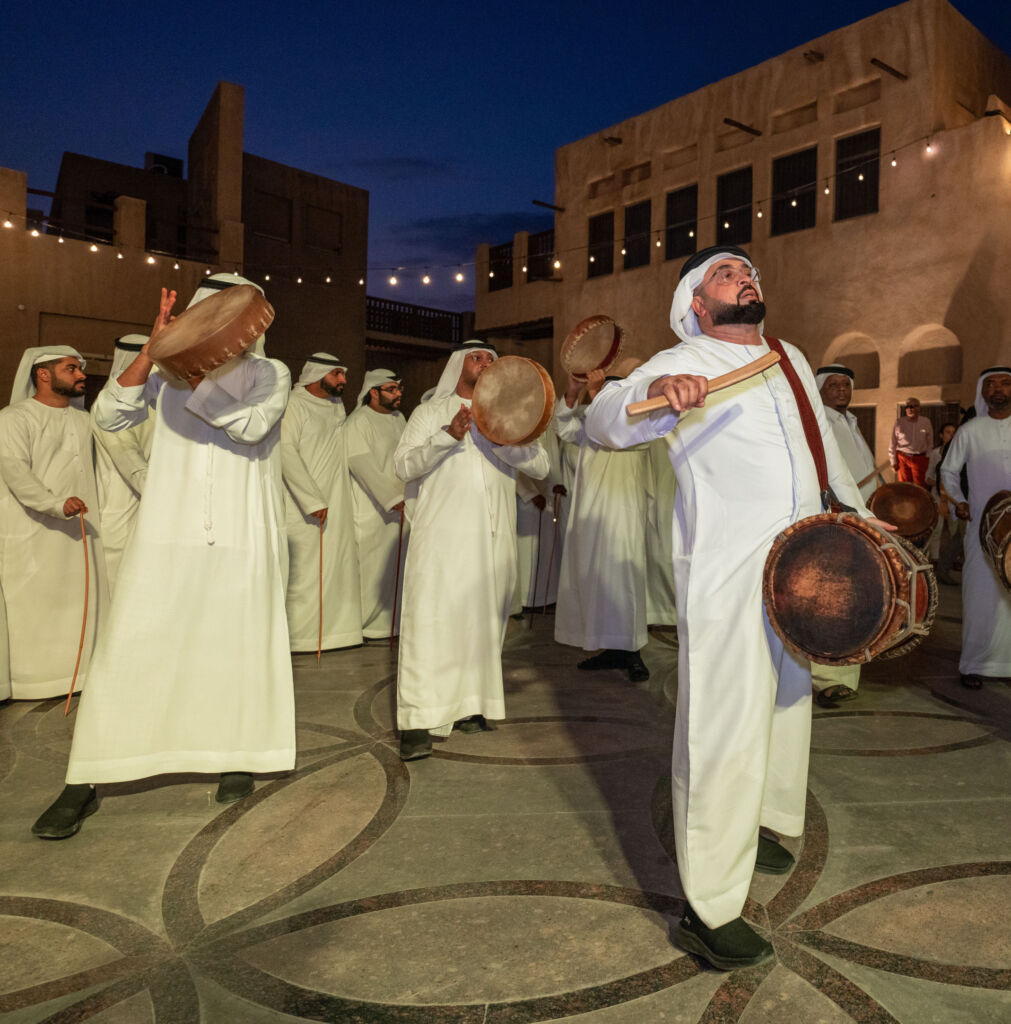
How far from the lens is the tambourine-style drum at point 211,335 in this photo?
8.79 feet

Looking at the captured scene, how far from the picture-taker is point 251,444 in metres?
3.07

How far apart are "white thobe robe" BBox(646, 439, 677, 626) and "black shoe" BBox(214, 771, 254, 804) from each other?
377 centimetres

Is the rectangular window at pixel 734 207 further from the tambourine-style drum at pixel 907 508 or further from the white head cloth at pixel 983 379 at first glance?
the tambourine-style drum at pixel 907 508

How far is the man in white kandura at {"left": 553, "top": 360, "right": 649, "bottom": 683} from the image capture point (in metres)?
5.05

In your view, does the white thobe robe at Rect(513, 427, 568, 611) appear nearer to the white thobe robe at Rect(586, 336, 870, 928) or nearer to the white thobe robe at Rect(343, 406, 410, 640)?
the white thobe robe at Rect(343, 406, 410, 640)

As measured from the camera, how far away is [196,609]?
120 inches

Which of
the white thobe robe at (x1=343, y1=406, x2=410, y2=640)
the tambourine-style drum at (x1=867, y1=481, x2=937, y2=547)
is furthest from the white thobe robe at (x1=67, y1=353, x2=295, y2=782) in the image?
the tambourine-style drum at (x1=867, y1=481, x2=937, y2=547)

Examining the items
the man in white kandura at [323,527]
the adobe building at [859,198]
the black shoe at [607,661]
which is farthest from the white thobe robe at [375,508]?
the adobe building at [859,198]

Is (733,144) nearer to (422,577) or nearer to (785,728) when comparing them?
(422,577)

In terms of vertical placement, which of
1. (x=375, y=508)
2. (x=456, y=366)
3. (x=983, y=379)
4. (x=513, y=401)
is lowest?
(x=375, y=508)

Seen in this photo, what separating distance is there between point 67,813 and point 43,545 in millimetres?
2190

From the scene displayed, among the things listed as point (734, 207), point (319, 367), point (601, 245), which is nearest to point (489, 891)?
point (319, 367)

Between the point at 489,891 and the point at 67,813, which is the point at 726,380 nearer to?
the point at 489,891

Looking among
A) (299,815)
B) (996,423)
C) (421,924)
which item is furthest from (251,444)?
(996,423)
